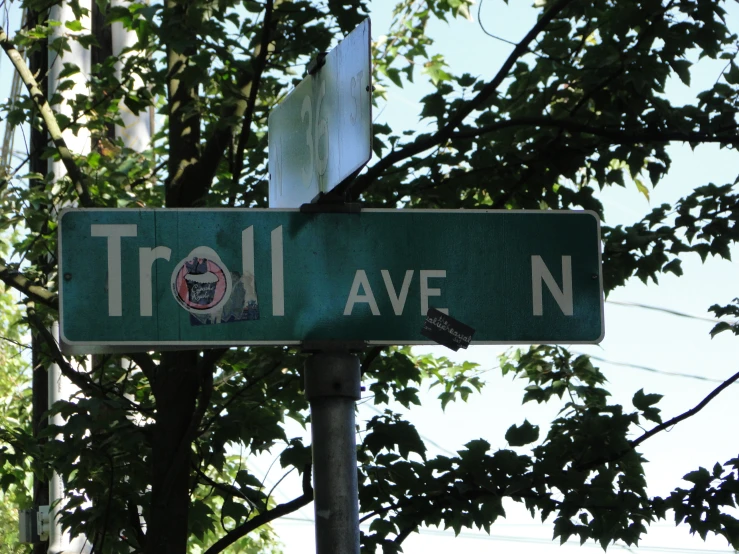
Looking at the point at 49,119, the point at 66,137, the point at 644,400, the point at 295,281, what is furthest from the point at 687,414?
the point at 66,137

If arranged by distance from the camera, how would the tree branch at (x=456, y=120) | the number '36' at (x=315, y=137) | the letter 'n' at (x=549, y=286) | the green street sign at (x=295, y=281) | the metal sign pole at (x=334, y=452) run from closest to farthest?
the metal sign pole at (x=334, y=452) → the number '36' at (x=315, y=137) → the green street sign at (x=295, y=281) → the letter 'n' at (x=549, y=286) → the tree branch at (x=456, y=120)

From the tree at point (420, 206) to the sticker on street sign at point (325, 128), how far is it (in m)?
1.40

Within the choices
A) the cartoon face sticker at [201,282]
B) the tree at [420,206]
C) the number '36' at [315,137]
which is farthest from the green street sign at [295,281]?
the tree at [420,206]

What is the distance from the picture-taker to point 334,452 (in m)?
1.95

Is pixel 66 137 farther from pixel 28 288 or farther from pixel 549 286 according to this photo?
pixel 549 286

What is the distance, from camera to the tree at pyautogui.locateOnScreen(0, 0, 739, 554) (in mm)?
3898

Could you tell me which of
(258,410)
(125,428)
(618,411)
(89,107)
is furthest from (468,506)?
(89,107)

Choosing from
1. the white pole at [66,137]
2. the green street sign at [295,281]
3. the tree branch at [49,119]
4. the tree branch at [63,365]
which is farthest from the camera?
the white pole at [66,137]

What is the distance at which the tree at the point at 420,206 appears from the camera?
3.90 meters

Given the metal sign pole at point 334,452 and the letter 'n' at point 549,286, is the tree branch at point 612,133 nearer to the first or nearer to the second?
the letter 'n' at point 549,286

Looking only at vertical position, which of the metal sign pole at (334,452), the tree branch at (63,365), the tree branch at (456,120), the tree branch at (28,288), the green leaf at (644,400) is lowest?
the metal sign pole at (334,452)

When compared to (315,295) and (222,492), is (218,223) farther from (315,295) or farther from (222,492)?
(222,492)

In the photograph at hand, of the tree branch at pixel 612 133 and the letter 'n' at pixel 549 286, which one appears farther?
the tree branch at pixel 612 133

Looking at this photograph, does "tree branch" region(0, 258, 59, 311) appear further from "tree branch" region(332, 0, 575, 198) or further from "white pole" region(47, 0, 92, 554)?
"white pole" region(47, 0, 92, 554)
